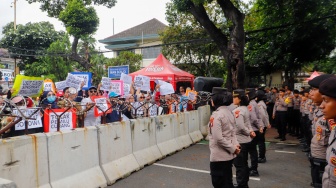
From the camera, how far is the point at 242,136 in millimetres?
5430

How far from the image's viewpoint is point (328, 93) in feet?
7.62

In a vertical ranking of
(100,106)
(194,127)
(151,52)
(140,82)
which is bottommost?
(194,127)

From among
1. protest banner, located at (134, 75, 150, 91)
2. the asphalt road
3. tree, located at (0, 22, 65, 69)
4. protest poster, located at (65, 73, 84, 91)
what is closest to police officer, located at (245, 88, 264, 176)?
the asphalt road

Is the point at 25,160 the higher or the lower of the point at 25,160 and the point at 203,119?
the higher

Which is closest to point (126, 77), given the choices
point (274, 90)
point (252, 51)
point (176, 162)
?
point (176, 162)

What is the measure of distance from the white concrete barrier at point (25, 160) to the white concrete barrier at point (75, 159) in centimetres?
13

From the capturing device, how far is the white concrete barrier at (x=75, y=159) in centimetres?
462

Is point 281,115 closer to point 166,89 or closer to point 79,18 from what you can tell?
point 166,89

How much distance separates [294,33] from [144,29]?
84.0ft

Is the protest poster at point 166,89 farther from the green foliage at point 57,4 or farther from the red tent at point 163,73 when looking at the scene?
the green foliage at point 57,4

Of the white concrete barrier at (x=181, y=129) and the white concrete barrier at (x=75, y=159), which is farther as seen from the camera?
the white concrete barrier at (x=181, y=129)

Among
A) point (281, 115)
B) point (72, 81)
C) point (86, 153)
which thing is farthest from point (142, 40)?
point (86, 153)

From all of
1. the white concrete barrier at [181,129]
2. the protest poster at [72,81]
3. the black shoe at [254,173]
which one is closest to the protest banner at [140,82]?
the white concrete barrier at [181,129]

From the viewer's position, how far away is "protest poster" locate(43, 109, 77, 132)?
5660 mm
